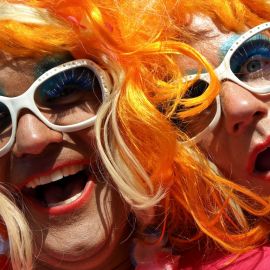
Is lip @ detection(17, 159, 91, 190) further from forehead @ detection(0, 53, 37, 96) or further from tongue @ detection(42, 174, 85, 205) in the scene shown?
forehead @ detection(0, 53, 37, 96)

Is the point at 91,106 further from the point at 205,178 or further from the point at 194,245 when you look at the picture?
the point at 194,245

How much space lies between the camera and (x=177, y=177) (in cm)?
175

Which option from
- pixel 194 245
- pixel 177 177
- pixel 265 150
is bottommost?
pixel 194 245

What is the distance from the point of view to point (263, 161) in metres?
1.74

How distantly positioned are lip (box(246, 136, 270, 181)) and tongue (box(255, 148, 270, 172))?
48 mm

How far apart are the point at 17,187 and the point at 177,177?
19.8 inches

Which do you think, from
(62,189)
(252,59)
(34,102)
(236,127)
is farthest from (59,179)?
(252,59)

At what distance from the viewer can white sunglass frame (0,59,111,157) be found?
160 cm

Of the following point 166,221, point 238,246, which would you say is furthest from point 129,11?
point 238,246

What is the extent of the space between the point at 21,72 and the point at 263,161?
0.80 m

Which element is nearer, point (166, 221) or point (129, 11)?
point (129, 11)

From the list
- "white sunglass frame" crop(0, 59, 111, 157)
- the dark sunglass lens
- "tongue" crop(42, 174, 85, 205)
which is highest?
"white sunglass frame" crop(0, 59, 111, 157)

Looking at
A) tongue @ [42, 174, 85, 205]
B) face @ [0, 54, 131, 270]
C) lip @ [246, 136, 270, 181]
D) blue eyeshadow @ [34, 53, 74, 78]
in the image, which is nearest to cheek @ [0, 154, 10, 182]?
face @ [0, 54, 131, 270]

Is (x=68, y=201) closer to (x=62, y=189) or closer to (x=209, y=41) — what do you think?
(x=62, y=189)
